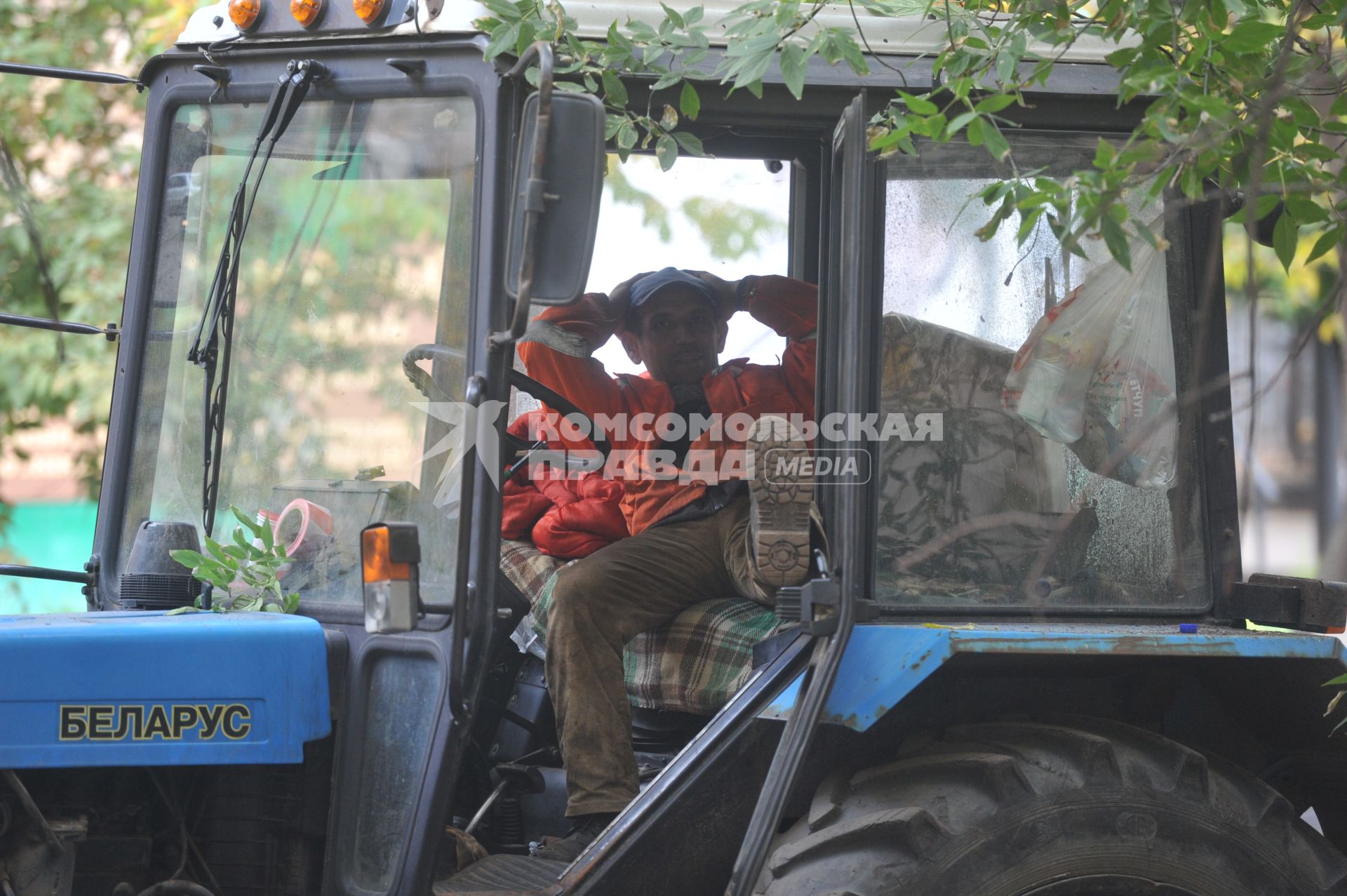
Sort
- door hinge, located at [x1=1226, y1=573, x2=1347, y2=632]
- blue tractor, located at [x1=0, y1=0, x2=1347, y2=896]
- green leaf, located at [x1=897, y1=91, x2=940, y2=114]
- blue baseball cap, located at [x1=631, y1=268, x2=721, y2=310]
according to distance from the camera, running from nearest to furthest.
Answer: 1. green leaf, located at [x1=897, y1=91, x2=940, y2=114]
2. blue tractor, located at [x1=0, y1=0, x2=1347, y2=896]
3. door hinge, located at [x1=1226, y1=573, x2=1347, y2=632]
4. blue baseball cap, located at [x1=631, y1=268, x2=721, y2=310]

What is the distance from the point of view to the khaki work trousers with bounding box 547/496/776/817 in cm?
295

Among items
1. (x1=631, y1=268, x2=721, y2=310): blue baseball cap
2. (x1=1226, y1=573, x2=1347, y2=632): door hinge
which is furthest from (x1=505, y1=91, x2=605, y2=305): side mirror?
(x1=1226, y1=573, x2=1347, y2=632): door hinge

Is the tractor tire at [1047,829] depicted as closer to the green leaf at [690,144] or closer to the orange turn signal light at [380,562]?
the orange turn signal light at [380,562]

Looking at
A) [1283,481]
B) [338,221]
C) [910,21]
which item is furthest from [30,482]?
[1283,481]

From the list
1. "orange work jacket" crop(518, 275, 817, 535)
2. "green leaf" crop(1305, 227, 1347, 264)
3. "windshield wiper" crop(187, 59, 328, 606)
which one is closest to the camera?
"green leaf" crop(1305, 227, 1347, 264)

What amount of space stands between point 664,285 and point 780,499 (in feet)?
3.98

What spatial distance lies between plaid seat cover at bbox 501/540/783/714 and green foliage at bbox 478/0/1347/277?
1.08 metres

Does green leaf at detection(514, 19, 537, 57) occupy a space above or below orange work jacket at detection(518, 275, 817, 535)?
above

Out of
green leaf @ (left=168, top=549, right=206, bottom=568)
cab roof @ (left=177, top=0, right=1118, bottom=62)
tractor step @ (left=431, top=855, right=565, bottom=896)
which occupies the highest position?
cab roof @ (left=177, top=0, right=1118, bottom=62)

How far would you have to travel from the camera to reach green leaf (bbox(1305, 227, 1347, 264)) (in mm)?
2670

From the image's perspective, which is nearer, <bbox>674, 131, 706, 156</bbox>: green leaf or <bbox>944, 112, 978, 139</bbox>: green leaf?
<bbox>944, 112, 978, 139</bbox>: green leaf

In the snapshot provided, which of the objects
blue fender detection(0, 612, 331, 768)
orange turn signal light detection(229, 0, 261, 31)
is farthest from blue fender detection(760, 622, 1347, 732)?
orange turn signal light detection(229, 0, 261, 31)

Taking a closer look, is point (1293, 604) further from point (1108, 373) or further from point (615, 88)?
point (615, 88)

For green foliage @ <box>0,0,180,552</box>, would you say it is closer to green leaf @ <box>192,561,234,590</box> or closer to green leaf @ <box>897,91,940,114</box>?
green leaf @ <box>192,561,234,590</box>
